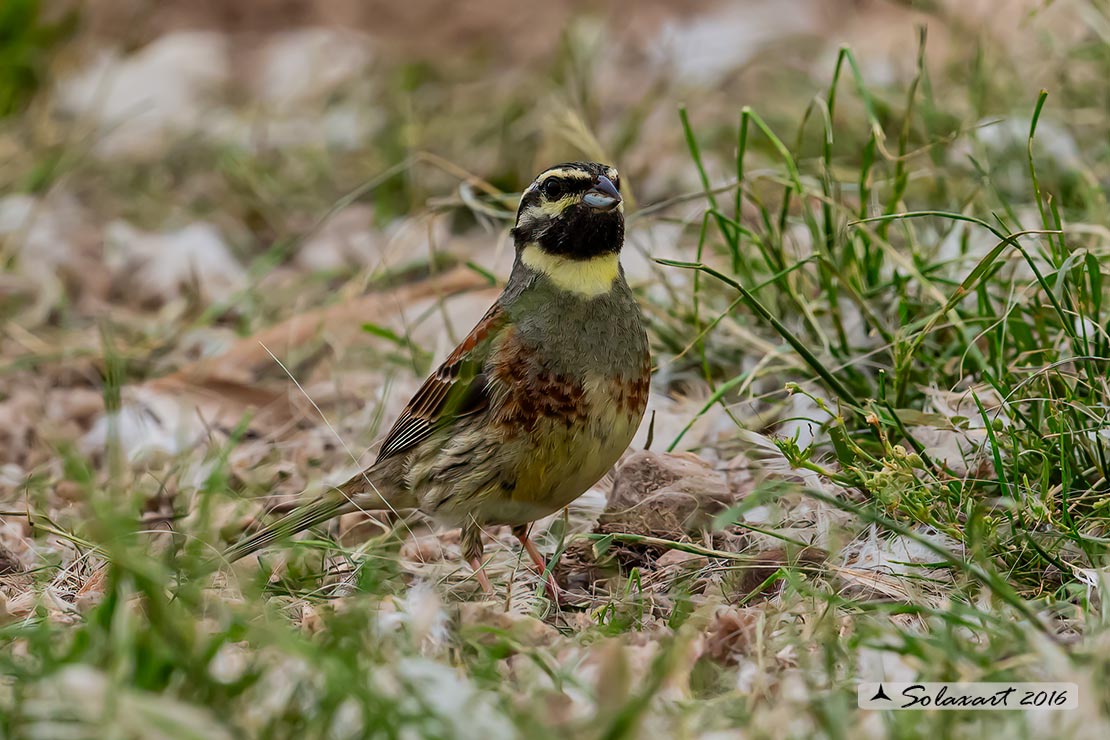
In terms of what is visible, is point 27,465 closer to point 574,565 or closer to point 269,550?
point 269,550

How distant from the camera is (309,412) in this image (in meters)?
5.14

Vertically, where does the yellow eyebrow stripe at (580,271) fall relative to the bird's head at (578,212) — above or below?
below

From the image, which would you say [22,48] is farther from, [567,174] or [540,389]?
[540,389]

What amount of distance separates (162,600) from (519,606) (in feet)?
4.23

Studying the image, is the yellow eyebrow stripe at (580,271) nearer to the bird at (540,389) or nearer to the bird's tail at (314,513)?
the bird at (540,389)

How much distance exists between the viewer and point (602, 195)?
12.3 ft

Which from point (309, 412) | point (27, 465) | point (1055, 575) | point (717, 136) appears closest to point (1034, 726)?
→ point (1055, 575)

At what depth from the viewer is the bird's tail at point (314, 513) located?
3.83 metres

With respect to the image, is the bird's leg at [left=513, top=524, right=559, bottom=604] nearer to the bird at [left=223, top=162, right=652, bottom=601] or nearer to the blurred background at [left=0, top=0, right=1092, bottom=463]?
the bird at [left=223, top=162, right=652, bottom=601]
